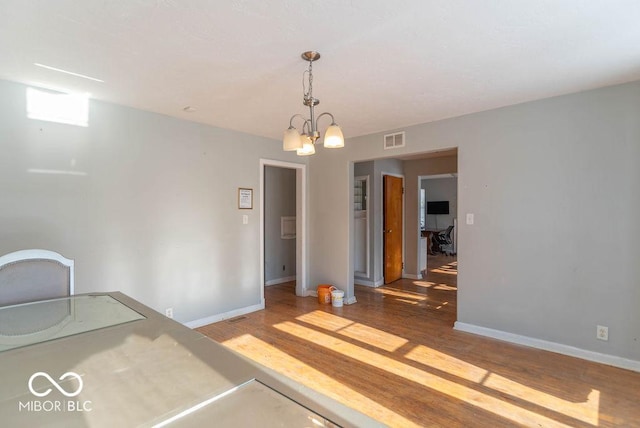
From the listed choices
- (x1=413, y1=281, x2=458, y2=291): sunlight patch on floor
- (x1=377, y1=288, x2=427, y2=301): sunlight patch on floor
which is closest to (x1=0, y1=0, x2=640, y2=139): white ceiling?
(x1=377, y1=288, x2=427, y2=301): sunlight patch on floor

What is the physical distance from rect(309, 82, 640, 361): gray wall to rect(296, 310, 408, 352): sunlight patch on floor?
922 mm

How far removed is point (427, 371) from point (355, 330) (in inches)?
41.3

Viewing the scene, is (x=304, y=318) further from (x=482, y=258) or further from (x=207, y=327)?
(x=482, y=258)

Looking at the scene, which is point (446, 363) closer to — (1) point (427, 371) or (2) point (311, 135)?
(1) point (427, 371)

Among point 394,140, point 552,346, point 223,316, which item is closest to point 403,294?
point 552,346

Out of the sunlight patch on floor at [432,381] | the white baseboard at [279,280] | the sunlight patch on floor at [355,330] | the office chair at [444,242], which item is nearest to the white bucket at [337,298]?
the sunlight patch on floor at [355,330]

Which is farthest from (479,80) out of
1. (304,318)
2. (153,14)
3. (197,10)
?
(304,318)

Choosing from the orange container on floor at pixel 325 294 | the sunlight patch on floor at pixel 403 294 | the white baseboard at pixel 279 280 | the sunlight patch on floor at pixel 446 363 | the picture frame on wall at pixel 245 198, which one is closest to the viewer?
the sunlight patch on floor at pixel 446 363

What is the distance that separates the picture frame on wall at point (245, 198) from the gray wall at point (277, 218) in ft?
4.83

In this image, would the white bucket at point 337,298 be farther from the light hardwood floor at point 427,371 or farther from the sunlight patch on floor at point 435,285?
the sunlight patch on floor at point 435,285

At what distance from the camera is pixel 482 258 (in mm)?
3428

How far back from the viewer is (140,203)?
10.7 feet

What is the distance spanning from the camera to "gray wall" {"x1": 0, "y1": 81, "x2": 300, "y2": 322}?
8.68 ft

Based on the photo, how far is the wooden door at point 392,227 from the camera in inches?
225
